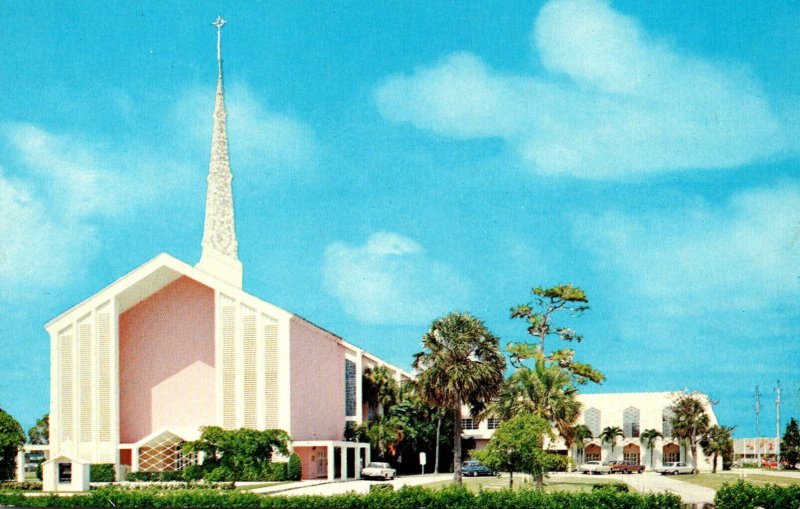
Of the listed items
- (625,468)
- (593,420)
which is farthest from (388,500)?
(593,420)

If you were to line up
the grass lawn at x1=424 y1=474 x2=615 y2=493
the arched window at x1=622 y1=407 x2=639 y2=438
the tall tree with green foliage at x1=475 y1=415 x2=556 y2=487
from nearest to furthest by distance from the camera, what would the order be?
the tall tree with green foliage at x1=475 y1=415 x2=556 y2=487 < the grass lawn at x1=424 y1=474 x2=615 y2=493 < the arched window at x1=622 y1=407 x2=639 y2=438

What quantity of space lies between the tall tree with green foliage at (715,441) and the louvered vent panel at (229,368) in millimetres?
37237

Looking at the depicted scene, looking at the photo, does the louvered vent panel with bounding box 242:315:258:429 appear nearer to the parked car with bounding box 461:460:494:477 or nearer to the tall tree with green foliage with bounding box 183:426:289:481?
the tall tree with green foliage with bounding box 183:426:289:481

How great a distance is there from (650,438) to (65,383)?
147ft

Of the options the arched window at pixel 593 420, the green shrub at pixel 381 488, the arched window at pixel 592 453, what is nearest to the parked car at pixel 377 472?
the green shrub at pixel 381 488

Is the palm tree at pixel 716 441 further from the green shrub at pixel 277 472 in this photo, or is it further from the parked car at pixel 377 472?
the green shrub at pixel 277 472

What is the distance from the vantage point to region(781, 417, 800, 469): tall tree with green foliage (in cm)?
9158

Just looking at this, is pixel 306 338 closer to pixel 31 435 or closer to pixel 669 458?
pixel 669 458

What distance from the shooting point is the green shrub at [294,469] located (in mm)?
56125

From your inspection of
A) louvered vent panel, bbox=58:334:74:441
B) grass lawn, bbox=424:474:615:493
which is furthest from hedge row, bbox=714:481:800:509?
louvered vent panel, bbox=58:334:74:441

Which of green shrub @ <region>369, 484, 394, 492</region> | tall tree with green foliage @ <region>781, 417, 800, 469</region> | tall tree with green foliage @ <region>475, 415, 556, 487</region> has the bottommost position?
tall tree with green foliage @ <region>781, 417, 800, 469</region>

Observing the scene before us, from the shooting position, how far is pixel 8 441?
54156mm

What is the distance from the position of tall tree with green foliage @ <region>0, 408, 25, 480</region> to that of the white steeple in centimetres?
1713

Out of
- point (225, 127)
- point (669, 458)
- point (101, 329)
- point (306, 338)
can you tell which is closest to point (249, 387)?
point (306, 338)
